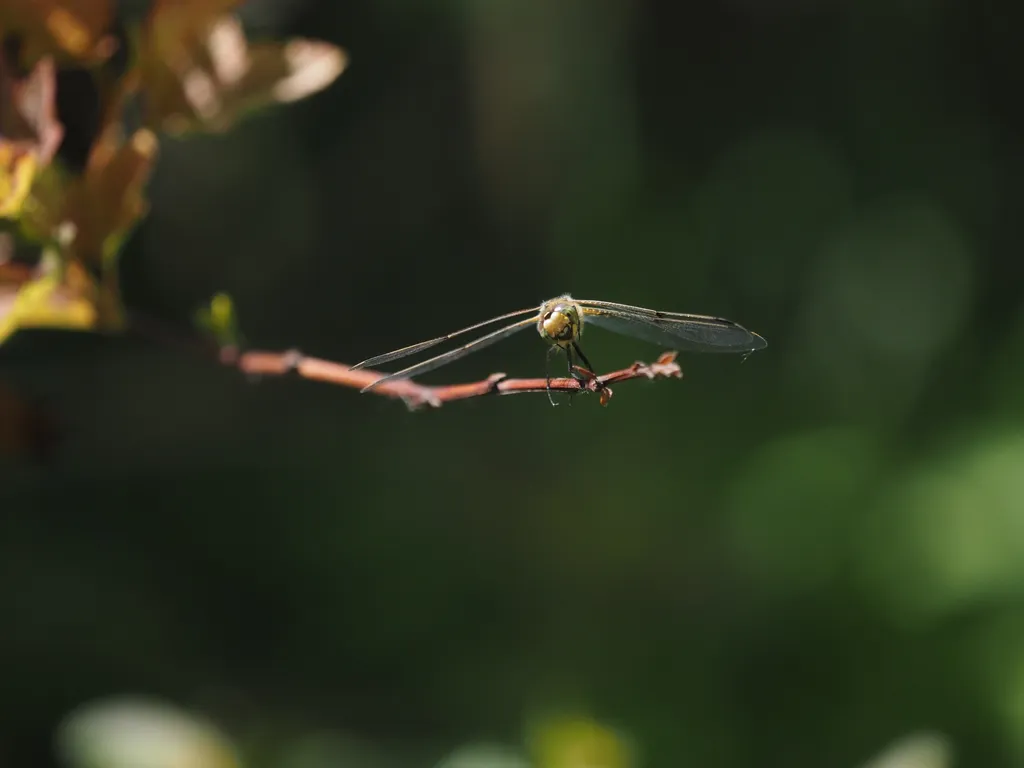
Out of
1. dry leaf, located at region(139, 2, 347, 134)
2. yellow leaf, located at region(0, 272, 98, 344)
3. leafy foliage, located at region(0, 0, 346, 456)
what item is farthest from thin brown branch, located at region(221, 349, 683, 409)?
A: dry leaf, located at region(139, 2, 347, 134)

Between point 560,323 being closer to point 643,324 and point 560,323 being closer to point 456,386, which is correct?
point 643,324

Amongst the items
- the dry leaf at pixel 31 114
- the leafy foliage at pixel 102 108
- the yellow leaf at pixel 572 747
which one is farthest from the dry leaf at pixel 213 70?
the yellow leaf at pixel 572 747

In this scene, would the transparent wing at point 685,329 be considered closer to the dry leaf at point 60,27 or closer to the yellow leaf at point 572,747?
the yellow leaf at point 572,747

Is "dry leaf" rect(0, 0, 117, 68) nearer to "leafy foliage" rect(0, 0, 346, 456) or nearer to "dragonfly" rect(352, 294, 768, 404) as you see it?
"leafy foliage" rect(0, 0, 346, 456)

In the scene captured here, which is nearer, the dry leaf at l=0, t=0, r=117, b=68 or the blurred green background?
the dry leaf at l=0, t=0, r=117, b=68

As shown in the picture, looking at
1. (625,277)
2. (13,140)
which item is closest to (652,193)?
(625,277)

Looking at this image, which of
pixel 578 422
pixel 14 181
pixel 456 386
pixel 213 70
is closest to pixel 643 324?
pixel 456 386
